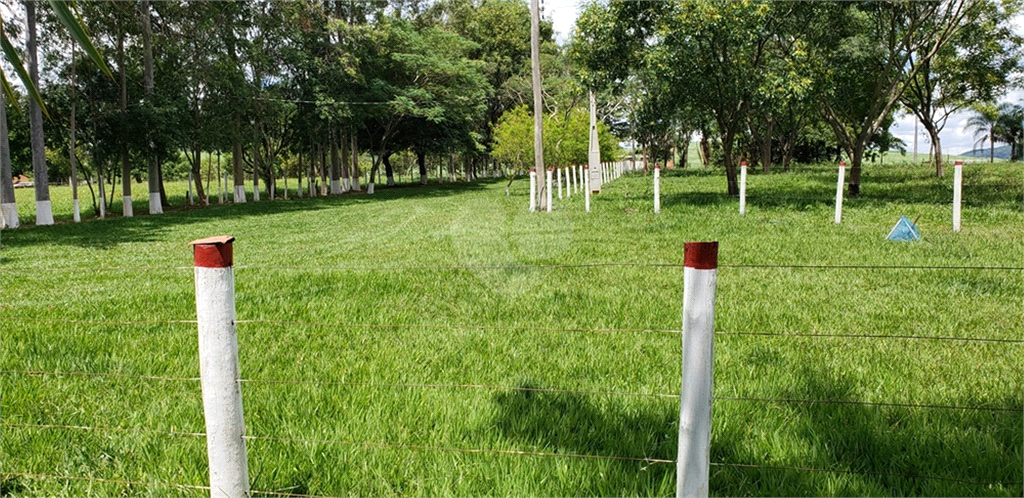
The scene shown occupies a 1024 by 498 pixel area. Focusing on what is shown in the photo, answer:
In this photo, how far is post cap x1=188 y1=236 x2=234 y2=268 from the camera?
6.89ft

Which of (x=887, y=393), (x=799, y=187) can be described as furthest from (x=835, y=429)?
(x=799, y=187)

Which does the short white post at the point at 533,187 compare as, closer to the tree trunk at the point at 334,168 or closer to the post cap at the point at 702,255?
the post cap at the point at 702,255

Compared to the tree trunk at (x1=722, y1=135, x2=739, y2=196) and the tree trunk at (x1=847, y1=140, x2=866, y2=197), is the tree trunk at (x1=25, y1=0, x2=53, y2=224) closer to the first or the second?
the tree trunk at (x1=722, y1=135, x2=739, y2=196)

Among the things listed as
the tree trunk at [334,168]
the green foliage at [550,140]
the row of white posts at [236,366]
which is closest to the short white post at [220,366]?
the row of white posts at [236,366]

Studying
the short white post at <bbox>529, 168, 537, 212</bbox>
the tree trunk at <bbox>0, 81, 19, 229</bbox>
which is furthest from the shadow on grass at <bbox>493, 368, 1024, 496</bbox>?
the tree trunk at <bbox>0, 81, 19, 229</bbox>

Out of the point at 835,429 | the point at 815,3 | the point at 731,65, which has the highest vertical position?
the point at 815,3

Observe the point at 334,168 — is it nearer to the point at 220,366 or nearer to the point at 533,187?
the point at 533,187

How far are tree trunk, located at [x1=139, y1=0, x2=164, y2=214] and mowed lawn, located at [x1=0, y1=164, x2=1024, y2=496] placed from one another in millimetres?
18247

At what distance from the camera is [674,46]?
16.6 meters

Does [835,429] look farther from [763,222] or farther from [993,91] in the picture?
[993,91]

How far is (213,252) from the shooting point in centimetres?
210

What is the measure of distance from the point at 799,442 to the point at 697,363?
4.03ft

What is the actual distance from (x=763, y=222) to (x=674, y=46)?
249 inches

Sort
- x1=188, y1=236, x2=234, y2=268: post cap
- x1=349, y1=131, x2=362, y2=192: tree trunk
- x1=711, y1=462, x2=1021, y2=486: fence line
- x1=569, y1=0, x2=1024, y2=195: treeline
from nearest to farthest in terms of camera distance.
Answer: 1. x1=188, y1=236, x2=234, y2=268: post cap
2. x1=711, y1=462, x2=1021, y2=486: fence line
3. x1=569, y1=0, x2=1024, y2=195: treeline
4. x1=349, y1=131, x2=362, y2=192: tree trunk
